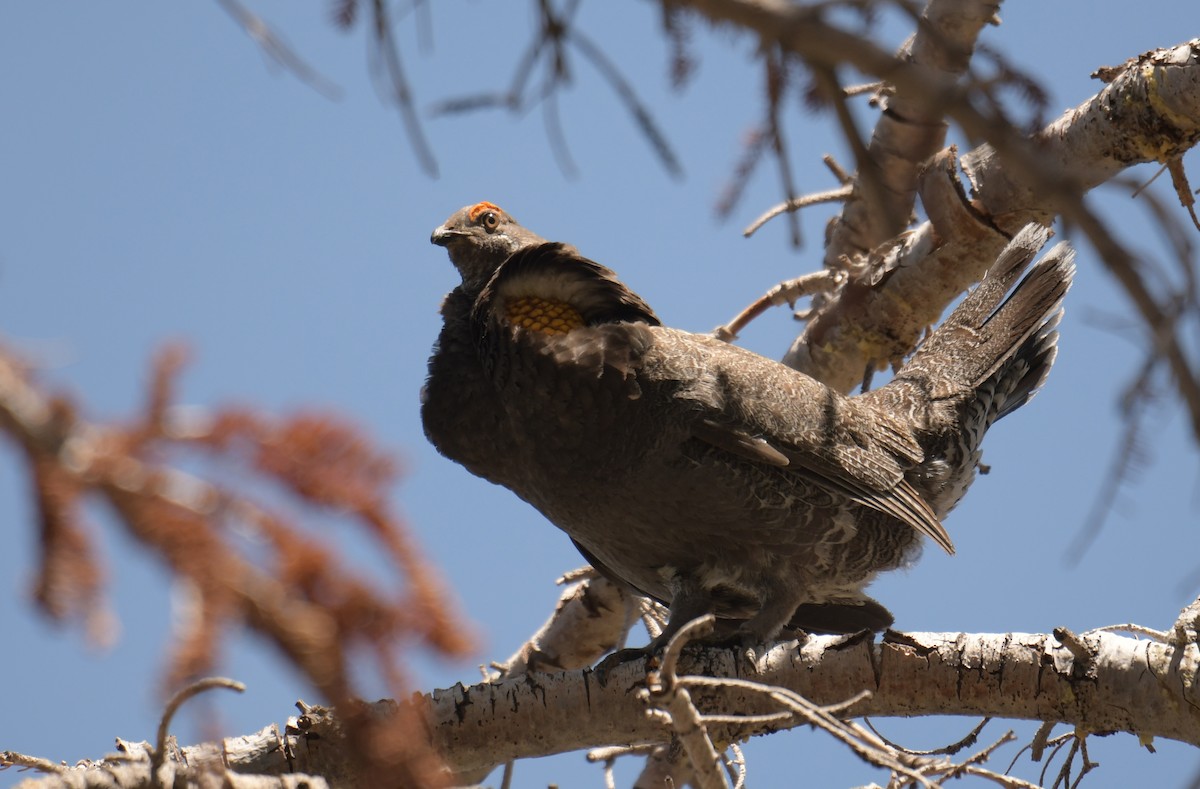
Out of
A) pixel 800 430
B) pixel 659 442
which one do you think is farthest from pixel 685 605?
pixel 800 430

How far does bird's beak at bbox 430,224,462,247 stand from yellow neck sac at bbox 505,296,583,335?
0.84 m

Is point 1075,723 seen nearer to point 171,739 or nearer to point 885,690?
point 885,690

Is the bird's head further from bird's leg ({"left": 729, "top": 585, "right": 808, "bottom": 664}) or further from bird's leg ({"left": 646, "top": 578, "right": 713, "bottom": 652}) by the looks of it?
bird's leg ({"left": 729, "top": 585, "right": 808, "bottom": 664})

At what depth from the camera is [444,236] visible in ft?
19.7

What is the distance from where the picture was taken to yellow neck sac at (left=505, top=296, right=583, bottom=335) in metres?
5.31

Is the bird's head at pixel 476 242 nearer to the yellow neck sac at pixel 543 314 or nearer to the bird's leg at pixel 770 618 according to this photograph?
the yellow neck sac at pixel 543 314

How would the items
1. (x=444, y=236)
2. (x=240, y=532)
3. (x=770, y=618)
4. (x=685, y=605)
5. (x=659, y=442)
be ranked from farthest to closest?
(x=444, y=236), (x=685, y=605), (x=770, y=618), (x=659, y=442), (x=240, y=532)

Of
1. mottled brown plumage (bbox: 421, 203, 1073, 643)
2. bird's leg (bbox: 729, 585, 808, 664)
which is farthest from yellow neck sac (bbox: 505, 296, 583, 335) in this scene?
bird's leg (bbox: 729, 585, 808, 664)

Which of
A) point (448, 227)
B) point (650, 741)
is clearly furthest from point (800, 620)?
point (448, 227)

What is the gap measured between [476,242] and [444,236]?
177mm

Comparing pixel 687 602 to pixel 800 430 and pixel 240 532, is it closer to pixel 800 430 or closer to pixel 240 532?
pixel 800 430

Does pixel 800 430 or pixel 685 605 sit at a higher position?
pixel 800 430

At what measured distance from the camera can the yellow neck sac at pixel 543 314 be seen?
531 cm

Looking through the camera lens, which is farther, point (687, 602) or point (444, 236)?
point (444, 236)
